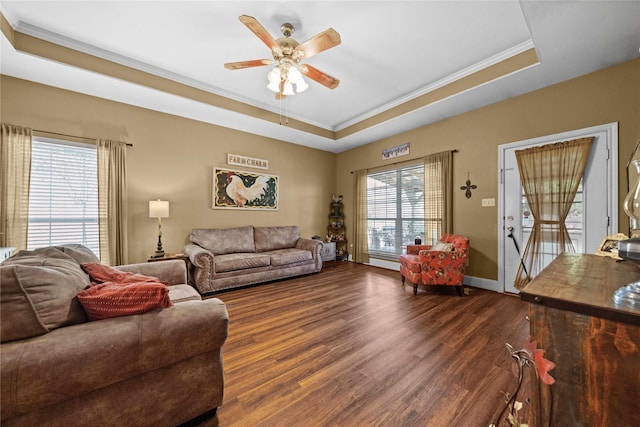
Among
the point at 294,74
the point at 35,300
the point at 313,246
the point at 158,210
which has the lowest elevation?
the point at 313,246

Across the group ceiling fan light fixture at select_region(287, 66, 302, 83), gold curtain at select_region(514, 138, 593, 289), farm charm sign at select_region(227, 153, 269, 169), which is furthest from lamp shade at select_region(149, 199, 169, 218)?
gold curtain at select_region(514, 138, 593, 289)

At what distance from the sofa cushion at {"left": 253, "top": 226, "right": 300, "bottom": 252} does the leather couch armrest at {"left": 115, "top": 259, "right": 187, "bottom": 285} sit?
204 centimetres

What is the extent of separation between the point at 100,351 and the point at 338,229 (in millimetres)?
5089

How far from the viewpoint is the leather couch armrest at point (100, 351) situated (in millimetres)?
857

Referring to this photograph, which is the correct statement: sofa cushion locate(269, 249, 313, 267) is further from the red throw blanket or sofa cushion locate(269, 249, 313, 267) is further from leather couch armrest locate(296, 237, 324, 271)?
the red throw blanket

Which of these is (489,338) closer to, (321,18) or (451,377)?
(451,377)

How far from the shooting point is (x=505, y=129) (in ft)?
10.8

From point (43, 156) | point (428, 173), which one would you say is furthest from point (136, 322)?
point (428, 173)

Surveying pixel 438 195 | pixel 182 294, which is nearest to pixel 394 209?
pixel 438 195

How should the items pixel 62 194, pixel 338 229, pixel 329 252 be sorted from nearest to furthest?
pixel 62 194
pixel 329 252
pixel 338 229

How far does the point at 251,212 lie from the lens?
4.67 metres

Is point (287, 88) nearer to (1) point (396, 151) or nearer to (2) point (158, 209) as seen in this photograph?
(2) point (158, 209)

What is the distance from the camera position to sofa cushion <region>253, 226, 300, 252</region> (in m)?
4.48

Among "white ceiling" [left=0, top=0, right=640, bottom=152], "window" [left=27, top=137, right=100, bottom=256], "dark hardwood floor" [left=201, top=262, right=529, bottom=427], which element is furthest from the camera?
"window" [left=27, top=137, right=100, bottom=256]
